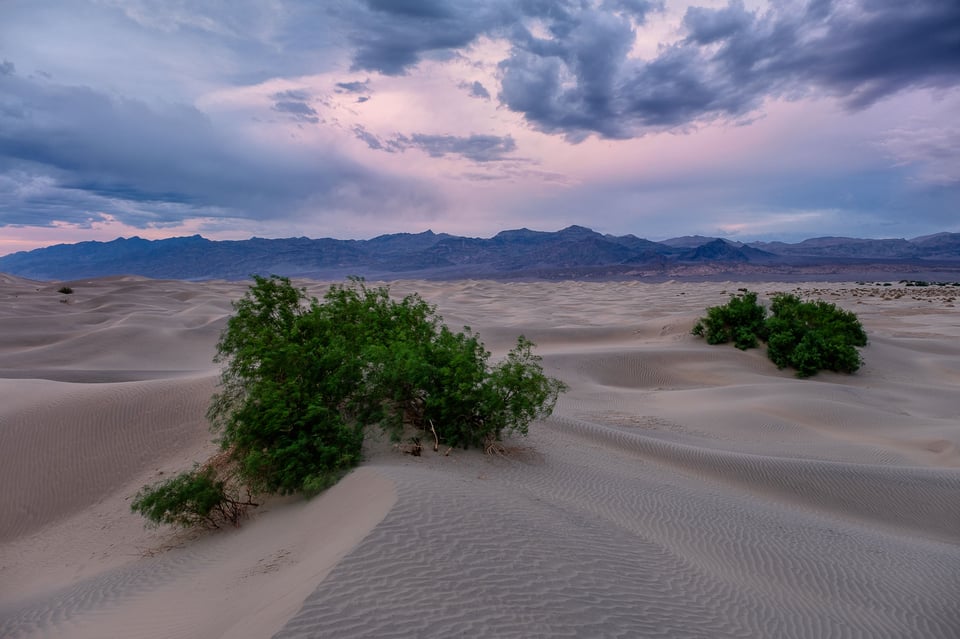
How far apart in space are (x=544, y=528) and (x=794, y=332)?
1550 centimetres

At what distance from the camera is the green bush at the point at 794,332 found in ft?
55.0

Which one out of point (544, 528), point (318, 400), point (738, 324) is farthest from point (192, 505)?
point (738, 324)

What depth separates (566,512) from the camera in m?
5.76

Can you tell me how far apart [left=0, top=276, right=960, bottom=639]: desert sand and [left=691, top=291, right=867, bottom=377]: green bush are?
1747 millimetres

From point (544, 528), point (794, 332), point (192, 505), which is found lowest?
point (192, 505)

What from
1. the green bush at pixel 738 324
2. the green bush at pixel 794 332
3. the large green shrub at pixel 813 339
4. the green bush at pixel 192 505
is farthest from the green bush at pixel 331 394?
the green bush at pixel 738 324

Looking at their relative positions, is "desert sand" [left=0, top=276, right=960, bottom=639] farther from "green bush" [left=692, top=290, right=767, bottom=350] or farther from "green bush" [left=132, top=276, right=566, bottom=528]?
"green bush" [left=692, top=290, right=767, bottom=350]

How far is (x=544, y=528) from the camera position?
5066mm

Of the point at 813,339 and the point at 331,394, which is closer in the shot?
the point at 331,394

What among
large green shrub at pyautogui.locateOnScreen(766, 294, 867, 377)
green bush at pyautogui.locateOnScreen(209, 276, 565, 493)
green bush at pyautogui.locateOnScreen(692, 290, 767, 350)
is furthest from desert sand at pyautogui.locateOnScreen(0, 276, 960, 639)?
green bush at pyautogui.locateOnScreen(692, 290, 767, 350)

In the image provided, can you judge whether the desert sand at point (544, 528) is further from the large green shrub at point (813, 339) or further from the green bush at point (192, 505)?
the large green shrub at point (813, 339)

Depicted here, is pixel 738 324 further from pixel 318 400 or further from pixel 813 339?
pixel 318 400

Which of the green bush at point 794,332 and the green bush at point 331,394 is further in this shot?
the green bush at point 794,332

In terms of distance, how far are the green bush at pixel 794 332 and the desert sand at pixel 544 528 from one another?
5.73 ft
